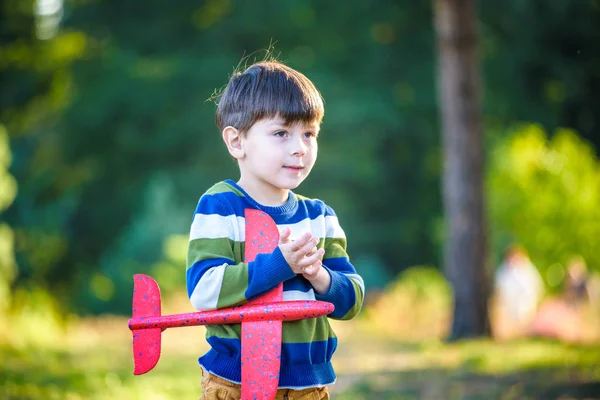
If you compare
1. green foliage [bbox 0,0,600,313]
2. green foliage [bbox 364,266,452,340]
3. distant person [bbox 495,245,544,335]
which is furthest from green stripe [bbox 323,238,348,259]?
green foliage [bbox 0,0,600,313]

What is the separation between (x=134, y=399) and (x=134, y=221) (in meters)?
16.6

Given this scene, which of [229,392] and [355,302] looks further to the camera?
[355,302]

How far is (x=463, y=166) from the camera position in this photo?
Result: 425 inches

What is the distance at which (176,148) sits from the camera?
20.9 m

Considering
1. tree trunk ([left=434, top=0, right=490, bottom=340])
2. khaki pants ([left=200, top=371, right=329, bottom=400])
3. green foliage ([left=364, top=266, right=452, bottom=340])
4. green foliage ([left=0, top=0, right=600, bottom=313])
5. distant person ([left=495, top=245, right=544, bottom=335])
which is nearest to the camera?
khaki pants ([left=200, top=371, right=329, bottom=400])

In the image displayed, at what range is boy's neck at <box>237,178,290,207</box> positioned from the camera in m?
2.84

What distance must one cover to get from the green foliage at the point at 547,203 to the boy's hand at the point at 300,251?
11909 millimetres

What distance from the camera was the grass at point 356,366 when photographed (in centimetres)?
621

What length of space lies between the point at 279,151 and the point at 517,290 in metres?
10.8

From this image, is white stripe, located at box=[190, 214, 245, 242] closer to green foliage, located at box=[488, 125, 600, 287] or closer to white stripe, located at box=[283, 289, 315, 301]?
white stripe, located at box=[283, 289, 315, 301]

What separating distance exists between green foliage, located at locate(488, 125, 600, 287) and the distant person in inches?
28.8

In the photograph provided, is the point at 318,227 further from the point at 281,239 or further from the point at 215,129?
the point at 215,129

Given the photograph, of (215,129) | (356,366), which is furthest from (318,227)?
(215,129)

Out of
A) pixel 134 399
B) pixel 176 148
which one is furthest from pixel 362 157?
pixel 134 399
